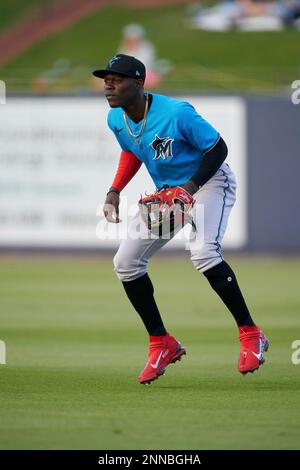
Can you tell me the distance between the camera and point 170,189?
24.5 ft

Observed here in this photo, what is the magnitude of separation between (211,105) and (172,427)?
14206 millimetres

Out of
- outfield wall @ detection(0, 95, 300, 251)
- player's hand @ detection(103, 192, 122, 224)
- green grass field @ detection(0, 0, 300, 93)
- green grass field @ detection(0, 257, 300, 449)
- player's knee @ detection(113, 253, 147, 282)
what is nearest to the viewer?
green grass field @ detection(0, 257, 300, 449)

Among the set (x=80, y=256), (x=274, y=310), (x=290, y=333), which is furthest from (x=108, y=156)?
(x=290, y=333)

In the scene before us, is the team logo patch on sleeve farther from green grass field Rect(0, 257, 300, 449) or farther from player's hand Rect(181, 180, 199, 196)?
green grass field Rect(0, 257, 300, 449)

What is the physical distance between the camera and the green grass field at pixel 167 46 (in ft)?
99.3

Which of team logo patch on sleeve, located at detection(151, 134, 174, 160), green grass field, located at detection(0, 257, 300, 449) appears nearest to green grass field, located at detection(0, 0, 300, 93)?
green grass field, located at detection(0, 257, 300, 449)

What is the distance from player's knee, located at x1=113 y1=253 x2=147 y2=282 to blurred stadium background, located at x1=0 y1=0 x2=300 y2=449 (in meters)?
0.76

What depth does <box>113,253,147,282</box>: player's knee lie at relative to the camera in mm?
7770

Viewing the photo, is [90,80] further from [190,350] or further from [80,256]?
[190,350]

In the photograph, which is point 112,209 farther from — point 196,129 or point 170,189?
point 196,129

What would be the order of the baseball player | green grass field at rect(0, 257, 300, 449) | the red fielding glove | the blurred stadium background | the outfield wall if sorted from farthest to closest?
the outfield wall < the baseball player < the red fielding glove < the blurred stadium background < green grass field at rect(0, 257, 300, 449)

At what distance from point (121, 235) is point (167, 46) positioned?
1464cm

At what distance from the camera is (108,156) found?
774 inches

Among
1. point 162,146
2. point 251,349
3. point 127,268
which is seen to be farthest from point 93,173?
point 251,349
